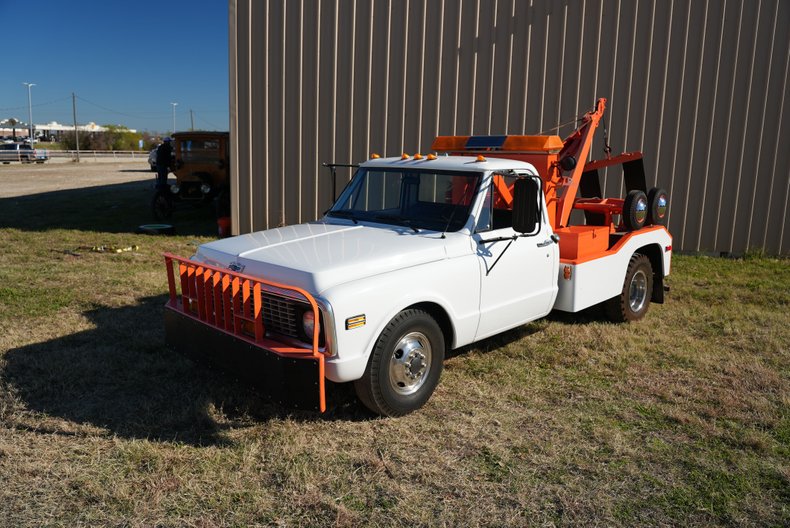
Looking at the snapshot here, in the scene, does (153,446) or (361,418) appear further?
(361,418)

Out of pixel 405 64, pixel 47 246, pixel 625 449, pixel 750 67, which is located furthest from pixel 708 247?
pixel 47 246

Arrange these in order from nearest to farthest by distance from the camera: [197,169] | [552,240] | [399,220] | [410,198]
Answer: [399,220] → [410,198] → [552,240] → [197,169]

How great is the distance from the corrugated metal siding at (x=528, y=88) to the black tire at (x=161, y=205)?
4.02 meters

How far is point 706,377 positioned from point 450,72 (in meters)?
7.32

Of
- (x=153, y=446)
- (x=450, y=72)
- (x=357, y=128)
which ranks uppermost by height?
(x=450, y=72)

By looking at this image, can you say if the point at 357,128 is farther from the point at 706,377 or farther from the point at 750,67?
the point at 706,377

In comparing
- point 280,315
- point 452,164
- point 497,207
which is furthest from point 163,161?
point 280,315

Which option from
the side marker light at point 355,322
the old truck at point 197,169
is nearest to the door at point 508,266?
the side marker light at point 355,322

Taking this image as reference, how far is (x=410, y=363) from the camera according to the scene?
451 centimetres

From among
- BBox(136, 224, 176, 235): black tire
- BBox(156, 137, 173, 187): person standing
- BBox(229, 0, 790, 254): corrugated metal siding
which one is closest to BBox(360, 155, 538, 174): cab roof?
BBox(229, 0, 790, 254): corrugated metal siding

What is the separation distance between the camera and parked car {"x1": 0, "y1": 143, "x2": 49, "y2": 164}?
145 ft

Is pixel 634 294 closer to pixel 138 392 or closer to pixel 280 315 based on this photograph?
pixel 280 315

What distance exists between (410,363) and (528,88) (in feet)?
25.1

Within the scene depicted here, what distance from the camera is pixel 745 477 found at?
12.5 ft
